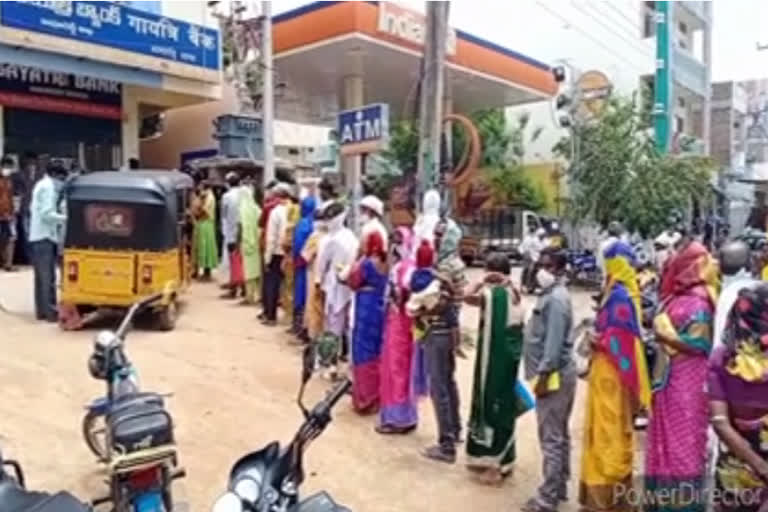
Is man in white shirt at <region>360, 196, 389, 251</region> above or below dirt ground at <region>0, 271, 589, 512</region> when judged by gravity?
above

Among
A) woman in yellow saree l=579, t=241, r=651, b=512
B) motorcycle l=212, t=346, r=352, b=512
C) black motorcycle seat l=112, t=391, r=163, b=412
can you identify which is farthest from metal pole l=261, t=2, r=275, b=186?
motorcycle l=212, t=346, r=352, b=512

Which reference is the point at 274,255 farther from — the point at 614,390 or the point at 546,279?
the point at 614,390

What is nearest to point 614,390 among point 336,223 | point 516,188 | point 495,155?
point 336,223

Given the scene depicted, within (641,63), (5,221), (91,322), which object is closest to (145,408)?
(91,322)

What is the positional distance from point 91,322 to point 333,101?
14.0 m

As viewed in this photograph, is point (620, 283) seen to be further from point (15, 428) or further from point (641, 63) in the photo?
point (641, 63)

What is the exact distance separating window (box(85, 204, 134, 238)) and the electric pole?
328 cm

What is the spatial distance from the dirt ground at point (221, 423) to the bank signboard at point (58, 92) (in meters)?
5.91

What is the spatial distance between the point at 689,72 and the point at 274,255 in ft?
84.0

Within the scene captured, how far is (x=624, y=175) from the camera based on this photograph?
17.8m

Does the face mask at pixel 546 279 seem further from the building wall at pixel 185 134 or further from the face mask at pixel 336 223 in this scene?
the building wall at pixel 185 134

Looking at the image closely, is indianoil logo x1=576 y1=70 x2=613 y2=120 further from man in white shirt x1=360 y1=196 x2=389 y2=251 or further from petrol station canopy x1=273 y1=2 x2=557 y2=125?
man in white shirt x1=360 y1=196 x2=389 y2=251

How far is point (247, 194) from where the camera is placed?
10734 millimetres

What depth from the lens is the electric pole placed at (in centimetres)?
1005
